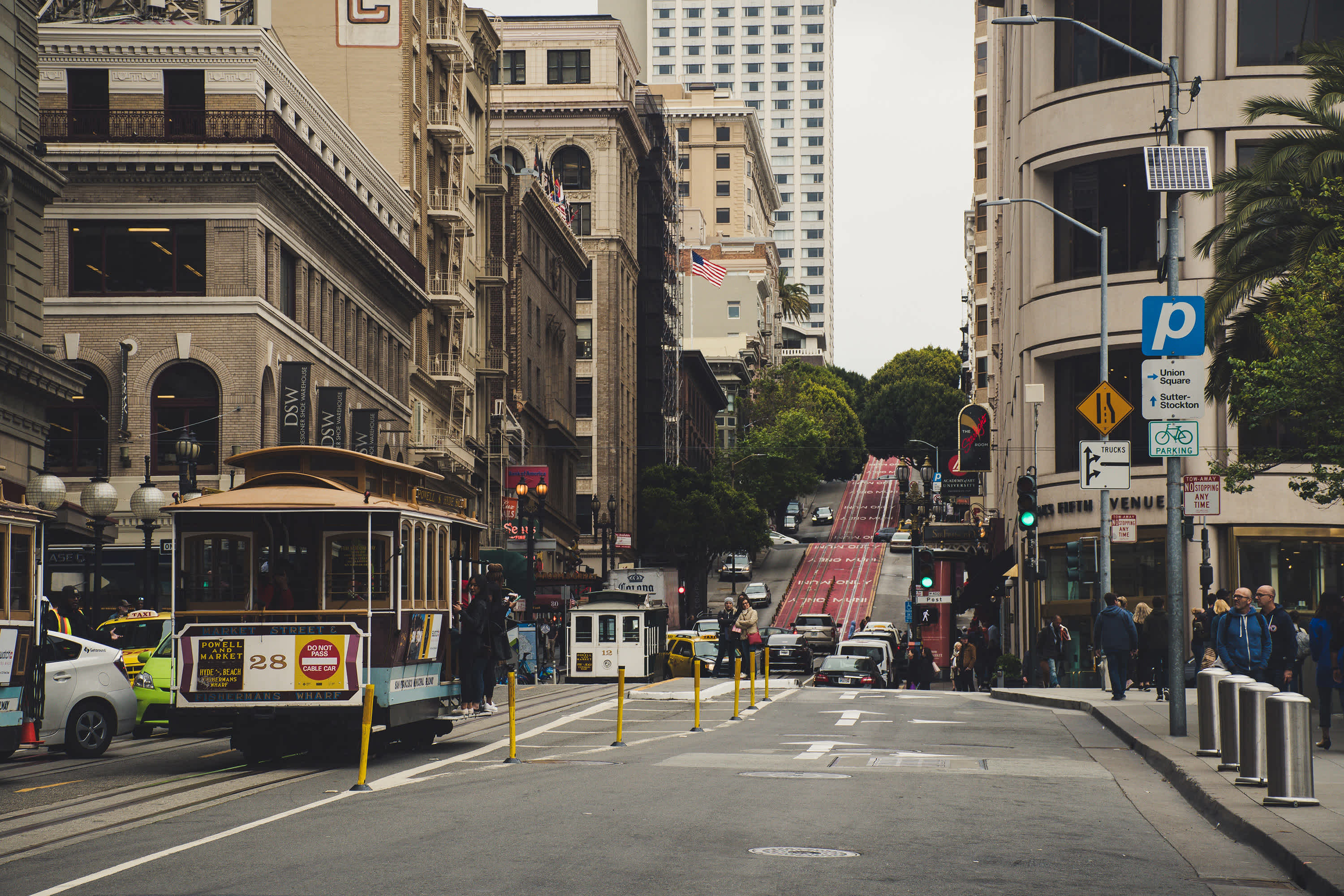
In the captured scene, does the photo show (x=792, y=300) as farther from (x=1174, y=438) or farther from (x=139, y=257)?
(x=1174, y=438)

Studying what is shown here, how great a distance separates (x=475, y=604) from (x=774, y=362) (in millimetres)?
154794

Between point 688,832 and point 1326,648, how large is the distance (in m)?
10.9

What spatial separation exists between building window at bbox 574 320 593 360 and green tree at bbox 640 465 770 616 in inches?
331

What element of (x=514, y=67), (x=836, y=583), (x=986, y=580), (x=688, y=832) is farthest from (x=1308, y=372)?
(x=836, y=583)

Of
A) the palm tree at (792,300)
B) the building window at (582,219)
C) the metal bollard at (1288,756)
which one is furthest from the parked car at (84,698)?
the palm tree at (792,300)

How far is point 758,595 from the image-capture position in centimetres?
9594

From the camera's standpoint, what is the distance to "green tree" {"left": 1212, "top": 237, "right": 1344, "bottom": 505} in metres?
24.6

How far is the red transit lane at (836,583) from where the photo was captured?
94.7 meters

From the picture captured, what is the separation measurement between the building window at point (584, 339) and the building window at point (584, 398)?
144cm

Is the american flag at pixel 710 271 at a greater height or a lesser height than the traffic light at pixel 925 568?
greater

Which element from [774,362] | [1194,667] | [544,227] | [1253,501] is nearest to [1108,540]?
[1194,667]

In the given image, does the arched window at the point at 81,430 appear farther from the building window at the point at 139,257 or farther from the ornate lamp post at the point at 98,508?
the ornate lamp post at the point at 98,508

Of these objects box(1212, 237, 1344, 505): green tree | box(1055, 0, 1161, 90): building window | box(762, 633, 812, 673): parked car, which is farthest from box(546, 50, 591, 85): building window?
box(1212, 237, 1344, 505): green tree

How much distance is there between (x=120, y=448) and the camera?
42.4 m
